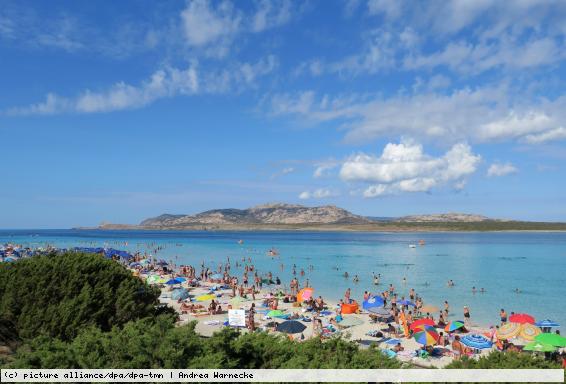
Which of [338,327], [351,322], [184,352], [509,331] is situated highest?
[184,352]

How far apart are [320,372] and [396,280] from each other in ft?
137

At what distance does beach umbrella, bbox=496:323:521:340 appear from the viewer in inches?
815

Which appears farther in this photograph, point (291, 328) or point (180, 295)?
point (180, 295)

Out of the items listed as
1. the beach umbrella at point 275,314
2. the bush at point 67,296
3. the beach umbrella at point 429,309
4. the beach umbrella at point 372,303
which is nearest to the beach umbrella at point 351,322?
the beach umbrella at point 372,303

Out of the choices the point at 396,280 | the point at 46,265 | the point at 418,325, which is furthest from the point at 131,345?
the point at 396,280

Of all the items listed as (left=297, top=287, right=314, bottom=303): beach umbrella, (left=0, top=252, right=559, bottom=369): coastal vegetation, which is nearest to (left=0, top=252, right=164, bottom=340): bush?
(left=0, top=252, right=559, bottom=369): coastal vegetation

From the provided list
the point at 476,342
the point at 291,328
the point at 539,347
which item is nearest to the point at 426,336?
the point at 476,342

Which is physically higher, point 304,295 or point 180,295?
point 304,295

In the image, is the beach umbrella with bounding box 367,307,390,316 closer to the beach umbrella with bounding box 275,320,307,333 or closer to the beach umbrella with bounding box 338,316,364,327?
the beach umbrella with bounding box 338,316,364,327

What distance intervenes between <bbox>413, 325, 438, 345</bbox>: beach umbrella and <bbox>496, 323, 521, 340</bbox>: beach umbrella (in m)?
3.12

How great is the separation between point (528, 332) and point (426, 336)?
4.74 meters

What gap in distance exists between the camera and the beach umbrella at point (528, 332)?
20.3 m

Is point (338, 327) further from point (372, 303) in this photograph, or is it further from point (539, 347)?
point (539, 347)

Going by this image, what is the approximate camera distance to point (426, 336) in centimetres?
2095
